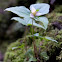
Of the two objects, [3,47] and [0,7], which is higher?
[0,7]

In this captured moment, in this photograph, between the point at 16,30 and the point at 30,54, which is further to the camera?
the point at 16,30

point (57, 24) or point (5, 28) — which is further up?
point (57, 24)

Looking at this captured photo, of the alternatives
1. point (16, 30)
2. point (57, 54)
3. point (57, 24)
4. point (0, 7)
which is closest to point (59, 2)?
point (57, 24)

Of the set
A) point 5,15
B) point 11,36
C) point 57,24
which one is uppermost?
point 57,24

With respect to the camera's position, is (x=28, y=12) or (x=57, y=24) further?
(x=57, y=24)

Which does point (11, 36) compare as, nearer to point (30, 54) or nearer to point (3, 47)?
point (3, 47)

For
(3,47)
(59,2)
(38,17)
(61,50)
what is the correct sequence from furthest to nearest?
(3,47) → (59,2) → (61,50) → (38,17)

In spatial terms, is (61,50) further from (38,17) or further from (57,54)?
(38,17)

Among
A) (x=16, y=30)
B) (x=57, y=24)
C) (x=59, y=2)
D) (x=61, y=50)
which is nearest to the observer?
(x=61, y=50)

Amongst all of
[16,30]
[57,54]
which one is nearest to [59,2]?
[57,54]
